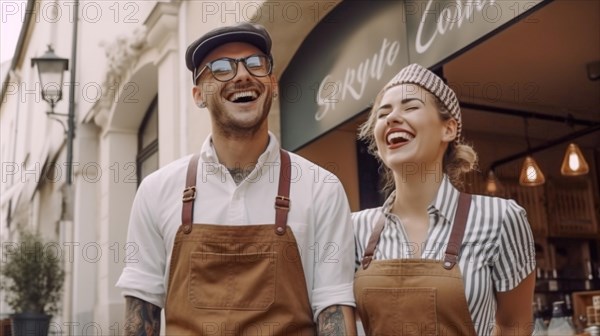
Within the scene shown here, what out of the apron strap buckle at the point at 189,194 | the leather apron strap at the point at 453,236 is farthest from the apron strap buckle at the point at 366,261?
the apron strap buckle at the point at 189,194

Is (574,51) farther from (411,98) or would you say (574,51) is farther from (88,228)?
(88,228)

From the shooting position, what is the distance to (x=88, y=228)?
1173cm

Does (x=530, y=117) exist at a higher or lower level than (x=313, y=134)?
higher

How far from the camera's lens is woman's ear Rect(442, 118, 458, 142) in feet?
8.95

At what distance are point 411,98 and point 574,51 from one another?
5.02 metres

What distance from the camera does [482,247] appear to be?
8.18 feet

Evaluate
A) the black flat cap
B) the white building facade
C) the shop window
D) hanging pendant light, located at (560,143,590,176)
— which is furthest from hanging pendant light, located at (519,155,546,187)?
the black flat cap

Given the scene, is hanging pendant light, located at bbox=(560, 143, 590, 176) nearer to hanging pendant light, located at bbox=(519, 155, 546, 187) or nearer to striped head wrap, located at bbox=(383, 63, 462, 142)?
hanging pendant light, located at bbox=(519, 155, 546, 187)

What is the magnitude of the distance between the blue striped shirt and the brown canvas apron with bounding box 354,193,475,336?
0.11ft

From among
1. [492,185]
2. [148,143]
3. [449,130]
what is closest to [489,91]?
[492,185]

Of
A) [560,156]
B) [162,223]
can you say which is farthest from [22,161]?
[162,223]

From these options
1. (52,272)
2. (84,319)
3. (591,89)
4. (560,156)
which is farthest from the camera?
(52,272)

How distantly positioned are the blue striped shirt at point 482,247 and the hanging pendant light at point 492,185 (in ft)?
20.2

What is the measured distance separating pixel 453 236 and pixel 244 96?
2.62 ft
